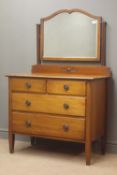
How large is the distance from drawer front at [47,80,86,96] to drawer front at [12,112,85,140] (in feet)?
0.77

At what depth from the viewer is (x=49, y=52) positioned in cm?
369

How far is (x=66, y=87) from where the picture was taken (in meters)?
3.15

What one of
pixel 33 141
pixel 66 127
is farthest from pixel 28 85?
pixel 33 141

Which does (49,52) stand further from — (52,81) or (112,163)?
(112,163)

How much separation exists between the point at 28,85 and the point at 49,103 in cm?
28

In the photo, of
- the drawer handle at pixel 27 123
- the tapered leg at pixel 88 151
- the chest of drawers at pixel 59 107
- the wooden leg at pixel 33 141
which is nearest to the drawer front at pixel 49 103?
the chest of drawers at pixel 59 107

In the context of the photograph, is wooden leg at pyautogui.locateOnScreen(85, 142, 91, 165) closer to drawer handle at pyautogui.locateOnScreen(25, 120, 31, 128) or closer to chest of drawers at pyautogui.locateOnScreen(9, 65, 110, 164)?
chest of drawers at pyautogui.locateOnScreen(9, 65, 110, 164)

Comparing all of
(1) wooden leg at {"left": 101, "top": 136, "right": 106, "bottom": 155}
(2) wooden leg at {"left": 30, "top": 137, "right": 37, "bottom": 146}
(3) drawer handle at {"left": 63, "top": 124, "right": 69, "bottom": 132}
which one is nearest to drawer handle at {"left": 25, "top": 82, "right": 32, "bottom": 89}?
(3) drawer handle at {"left": 63, "top": 124, "right": 69, "bottom": 132}

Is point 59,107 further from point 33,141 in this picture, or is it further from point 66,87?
point 33,141

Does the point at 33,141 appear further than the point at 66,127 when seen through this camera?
Yes

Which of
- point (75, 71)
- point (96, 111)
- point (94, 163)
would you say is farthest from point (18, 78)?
point (94, 163)

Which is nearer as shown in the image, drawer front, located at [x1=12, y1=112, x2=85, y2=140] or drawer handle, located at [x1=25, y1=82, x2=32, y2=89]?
drawer front, located at [x1=12, y1=112, x2=85, y2=140]

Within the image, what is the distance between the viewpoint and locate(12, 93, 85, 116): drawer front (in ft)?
10.2

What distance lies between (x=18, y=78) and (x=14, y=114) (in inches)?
14.2
